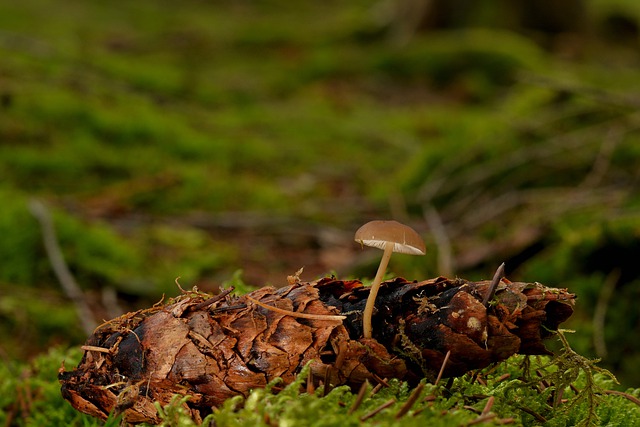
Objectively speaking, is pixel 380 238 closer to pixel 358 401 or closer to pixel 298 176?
pixel 358 401

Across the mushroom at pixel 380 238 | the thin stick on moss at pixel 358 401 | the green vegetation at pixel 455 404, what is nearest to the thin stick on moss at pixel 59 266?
the green vegetation at pixel 455 404

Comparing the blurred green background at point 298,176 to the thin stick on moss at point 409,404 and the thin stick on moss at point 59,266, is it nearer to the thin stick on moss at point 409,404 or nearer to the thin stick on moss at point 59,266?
the thin stick on moss at point 59,266

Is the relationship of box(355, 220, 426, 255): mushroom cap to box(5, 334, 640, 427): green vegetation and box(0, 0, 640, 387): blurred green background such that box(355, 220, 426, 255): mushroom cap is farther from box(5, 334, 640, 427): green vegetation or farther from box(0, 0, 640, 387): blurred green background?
box(0, 0, 640, 387): blurred green background

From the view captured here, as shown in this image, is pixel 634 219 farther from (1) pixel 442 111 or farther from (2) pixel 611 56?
(2) pixel 611 56

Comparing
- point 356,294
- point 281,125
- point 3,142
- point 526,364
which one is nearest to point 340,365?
point 356,294

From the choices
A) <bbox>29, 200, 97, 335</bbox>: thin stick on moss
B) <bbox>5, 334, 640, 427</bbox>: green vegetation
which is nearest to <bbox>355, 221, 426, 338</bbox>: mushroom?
<bbox>5, 334, 640, 427</bbox>: green vegetation

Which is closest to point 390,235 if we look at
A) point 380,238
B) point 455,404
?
point 380,238
